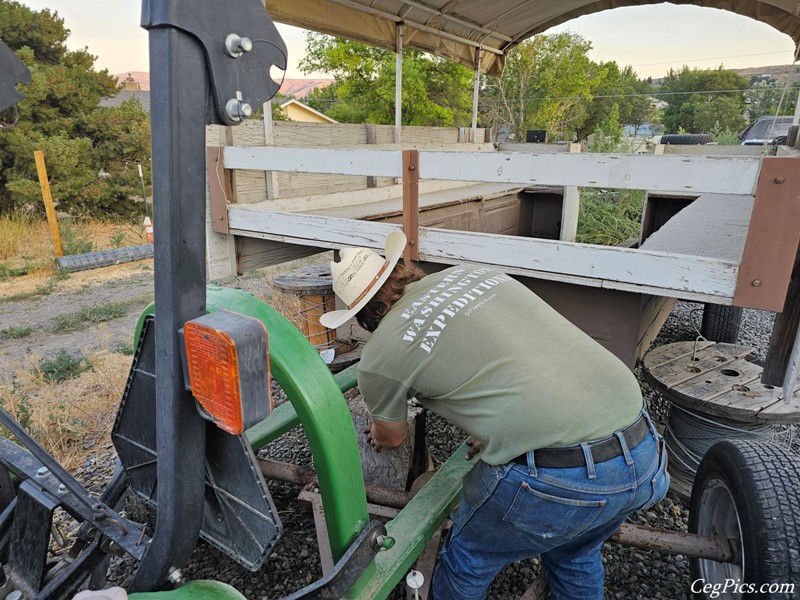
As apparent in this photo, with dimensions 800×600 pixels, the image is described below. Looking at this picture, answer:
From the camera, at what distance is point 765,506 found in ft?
6.37

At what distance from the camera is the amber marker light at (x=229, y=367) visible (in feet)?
3.24

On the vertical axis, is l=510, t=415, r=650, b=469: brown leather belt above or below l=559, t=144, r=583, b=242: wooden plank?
below

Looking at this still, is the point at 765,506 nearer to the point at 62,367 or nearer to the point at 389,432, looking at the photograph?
the point at 389,432

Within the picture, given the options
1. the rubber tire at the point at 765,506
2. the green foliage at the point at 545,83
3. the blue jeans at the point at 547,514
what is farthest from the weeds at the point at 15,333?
the green foliage at the point at 545,83

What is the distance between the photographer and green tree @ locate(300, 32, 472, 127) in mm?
16234

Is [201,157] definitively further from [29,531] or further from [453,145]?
[453,145]

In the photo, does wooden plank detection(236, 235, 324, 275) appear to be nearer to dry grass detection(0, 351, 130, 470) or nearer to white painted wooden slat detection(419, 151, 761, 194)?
dry grass detection(0, 351, 130, 470)

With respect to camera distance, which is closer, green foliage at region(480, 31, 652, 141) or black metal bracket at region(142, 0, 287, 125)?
black metal bracket at region(142, 0, 287, 125)

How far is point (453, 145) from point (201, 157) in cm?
687

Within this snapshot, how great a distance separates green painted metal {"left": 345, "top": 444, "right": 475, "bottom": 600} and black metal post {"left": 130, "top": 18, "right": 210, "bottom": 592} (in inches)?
26.0

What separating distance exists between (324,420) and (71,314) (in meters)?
7.01

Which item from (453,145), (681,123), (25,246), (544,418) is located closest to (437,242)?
(544,418)

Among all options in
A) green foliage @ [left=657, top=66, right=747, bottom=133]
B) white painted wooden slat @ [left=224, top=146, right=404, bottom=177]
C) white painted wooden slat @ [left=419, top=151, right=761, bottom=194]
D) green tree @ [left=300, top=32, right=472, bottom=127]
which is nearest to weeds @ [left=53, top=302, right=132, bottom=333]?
white painted wooden slat @ [left=224, top=146, right=404, bottom=177]

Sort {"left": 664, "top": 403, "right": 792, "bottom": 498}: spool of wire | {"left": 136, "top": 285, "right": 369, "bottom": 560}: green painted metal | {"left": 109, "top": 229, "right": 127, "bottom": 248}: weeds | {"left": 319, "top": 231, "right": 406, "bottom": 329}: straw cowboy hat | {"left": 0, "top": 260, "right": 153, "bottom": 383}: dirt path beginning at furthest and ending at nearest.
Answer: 1. {"left": 109, "top": 229, "right": 127, "bottom": 248}: weeds
2. {"left": 0, "top": 260, "right": 153, "bottom": 383}: dirt path
3. {"left": 664, "top": 403, "right": 792, "bottom": 498}: spool of wire
4. {"left": 319, "top": 231, "right": 406, "bottom": 329}: straw cowboy hat
5. {"left": 136, "top": 285, "right": 369, "bottom": 560}: green painted metal
